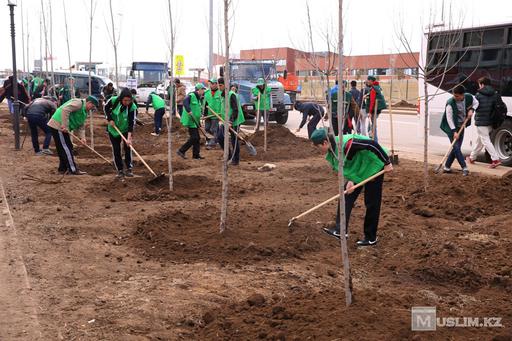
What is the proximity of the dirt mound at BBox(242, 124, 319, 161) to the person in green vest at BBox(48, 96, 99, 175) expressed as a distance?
3.86 m

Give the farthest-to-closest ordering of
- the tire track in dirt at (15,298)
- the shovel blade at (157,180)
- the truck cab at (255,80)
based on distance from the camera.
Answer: the truck cab at (255,80), the shovel blade at (157,180), the tire track in dirt at (15,298)

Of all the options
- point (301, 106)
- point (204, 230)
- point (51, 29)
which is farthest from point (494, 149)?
point (51, 29)

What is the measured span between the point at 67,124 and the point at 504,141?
27.8 feet

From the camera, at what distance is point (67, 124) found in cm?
938

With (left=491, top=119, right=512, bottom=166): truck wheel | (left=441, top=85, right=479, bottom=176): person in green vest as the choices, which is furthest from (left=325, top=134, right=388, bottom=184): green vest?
(left=491, top=119, right=512, bottom=166): truck wheel

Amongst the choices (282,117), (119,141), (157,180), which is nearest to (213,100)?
(119,141)

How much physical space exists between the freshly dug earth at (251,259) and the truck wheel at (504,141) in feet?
9.54

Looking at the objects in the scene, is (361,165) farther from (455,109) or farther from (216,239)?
(455,109)

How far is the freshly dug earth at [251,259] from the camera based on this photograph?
142 inches

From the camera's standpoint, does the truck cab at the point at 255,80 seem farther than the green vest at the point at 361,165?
Yes

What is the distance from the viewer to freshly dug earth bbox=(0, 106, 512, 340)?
142 inches

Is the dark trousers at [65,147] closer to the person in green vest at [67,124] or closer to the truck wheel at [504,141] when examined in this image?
the person in green vest at [67,124]

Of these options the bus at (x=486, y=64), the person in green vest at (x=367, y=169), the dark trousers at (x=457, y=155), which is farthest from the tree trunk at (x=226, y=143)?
the bus at (x=486, y=64)

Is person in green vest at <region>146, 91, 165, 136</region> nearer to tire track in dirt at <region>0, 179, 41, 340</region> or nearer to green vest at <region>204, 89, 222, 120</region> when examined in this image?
green vest at <region>204, 89, 222, 120</region>
